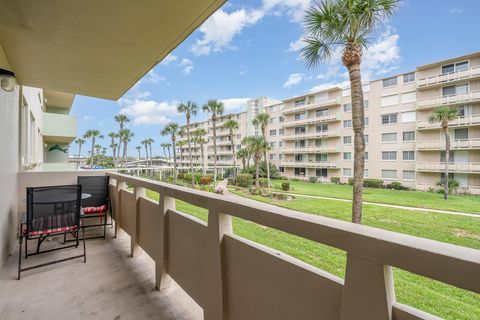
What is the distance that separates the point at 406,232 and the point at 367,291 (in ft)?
36.5

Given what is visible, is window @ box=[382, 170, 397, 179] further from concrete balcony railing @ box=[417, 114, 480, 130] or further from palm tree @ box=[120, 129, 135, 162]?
palm tree @ box=[120, 129, 135, 162]

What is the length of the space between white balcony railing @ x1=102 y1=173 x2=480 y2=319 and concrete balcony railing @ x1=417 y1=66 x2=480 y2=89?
2603cm

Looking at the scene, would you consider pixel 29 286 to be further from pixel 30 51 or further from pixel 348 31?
pixel 348 31

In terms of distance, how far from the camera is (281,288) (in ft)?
3.41

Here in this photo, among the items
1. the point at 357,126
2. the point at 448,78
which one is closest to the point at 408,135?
the point at 448,78

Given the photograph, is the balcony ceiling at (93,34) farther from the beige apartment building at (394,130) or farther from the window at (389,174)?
the window at (389,174)

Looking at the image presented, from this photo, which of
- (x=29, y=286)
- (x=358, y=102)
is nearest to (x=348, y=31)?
(x=358, y=102)

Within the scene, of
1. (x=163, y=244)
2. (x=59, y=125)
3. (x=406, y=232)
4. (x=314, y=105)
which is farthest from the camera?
(x=314, y=105)

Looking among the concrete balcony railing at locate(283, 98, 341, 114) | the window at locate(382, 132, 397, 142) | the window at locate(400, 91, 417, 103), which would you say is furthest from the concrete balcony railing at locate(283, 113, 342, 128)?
the window at locate(400, 91, 417, 103)

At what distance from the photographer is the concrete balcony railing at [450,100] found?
1841 cm

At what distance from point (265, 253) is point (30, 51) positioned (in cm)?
332

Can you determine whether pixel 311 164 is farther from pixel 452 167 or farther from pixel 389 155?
pixel 452 167

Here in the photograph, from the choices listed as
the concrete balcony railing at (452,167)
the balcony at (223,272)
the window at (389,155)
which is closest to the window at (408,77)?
the window at (389,155)

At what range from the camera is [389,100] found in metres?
23.6
